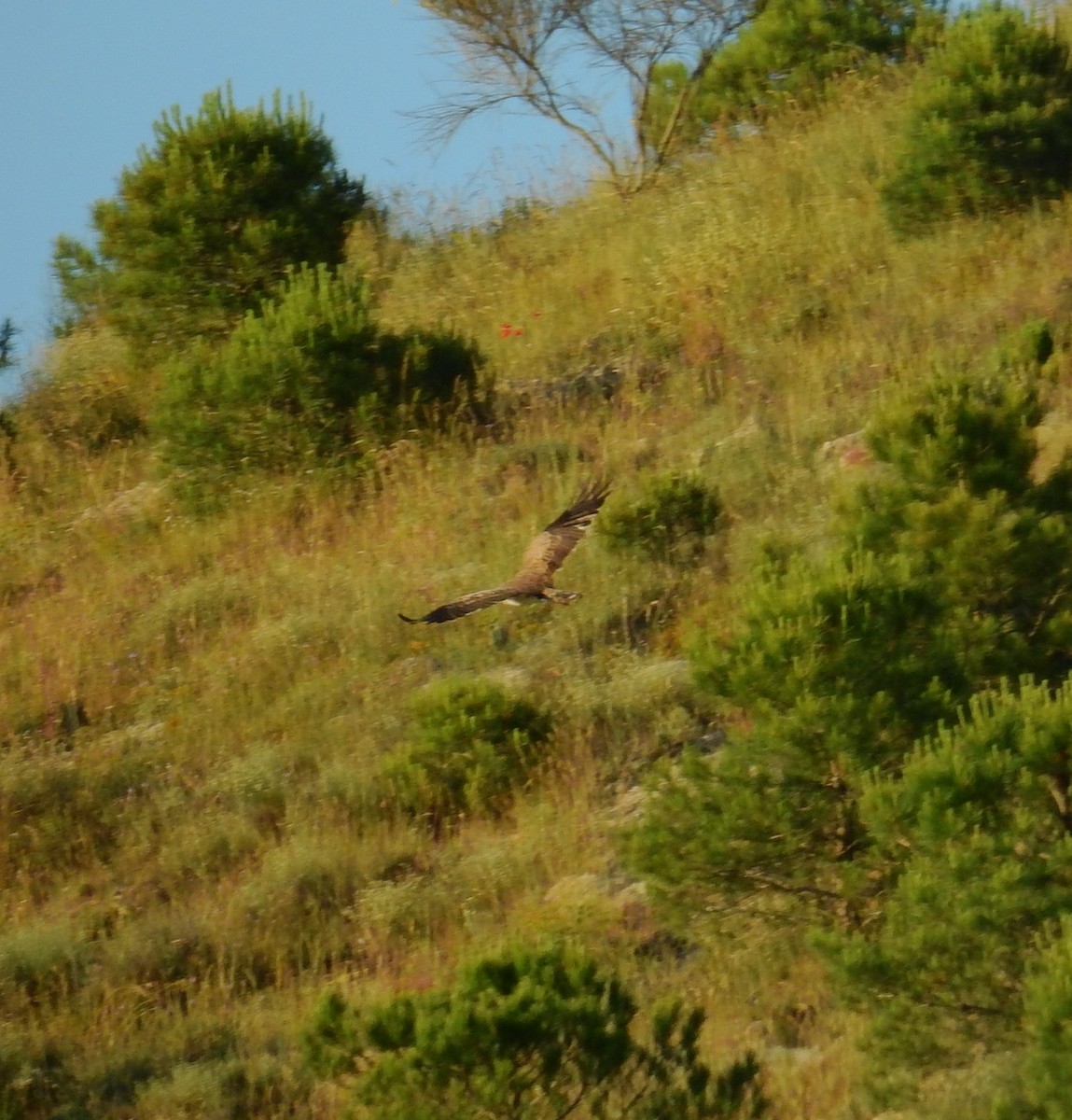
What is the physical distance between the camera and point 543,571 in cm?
771

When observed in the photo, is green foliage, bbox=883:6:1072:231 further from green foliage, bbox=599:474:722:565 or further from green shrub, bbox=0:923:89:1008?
green shrub, bbox=0:923:89:1008

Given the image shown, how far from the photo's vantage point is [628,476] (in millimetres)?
10641

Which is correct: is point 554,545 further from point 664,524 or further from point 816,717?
point 816,717

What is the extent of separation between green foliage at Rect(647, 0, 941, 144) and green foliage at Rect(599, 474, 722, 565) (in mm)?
6813

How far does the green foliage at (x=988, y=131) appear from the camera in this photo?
461 inches

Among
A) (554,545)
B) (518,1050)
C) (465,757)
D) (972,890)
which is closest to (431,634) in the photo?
(465,757)

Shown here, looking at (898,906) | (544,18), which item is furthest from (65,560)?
(898,906)

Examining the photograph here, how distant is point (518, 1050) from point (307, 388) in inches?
304

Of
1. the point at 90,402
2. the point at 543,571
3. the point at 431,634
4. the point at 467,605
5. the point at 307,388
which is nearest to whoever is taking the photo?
the point at 467,605

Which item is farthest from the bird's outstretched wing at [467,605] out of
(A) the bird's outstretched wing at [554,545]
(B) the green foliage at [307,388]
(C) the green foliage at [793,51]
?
(C) the green foliage at [793,51]

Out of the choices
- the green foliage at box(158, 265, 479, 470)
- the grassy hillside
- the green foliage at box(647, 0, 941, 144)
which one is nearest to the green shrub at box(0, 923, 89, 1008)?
the grassy hillside

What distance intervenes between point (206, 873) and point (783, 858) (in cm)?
293

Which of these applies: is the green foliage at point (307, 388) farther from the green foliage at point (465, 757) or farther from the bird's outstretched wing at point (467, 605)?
the bird's outstretched wing at point (467, 605)

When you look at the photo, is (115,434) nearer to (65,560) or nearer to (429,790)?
(65,560)
